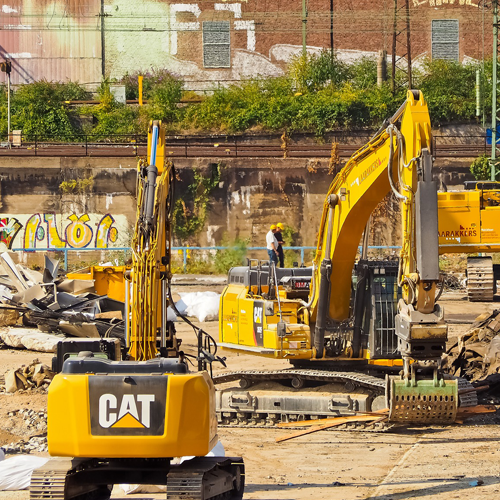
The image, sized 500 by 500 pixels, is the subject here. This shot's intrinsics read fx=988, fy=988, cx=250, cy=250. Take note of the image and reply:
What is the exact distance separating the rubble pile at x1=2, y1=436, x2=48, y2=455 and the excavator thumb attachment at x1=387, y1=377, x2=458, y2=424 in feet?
13.3

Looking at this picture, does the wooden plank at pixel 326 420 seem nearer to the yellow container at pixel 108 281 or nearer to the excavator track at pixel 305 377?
the excavator track at pixel 305 377

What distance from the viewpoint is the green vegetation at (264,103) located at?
4156 cm

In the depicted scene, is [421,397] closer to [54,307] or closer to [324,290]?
[324,290]

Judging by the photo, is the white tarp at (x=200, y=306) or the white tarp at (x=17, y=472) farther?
the white tarp at (x=200, y=306)

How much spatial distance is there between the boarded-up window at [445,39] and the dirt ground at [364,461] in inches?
1479

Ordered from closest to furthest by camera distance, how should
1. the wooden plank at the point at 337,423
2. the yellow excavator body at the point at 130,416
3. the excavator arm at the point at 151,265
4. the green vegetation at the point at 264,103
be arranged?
1. the yellow excavator body at the point at 130,416
2. the excavator arm at the point at 151,265
3. the wooden plank at the point at 337,423
4. the green vegetation at the point at 264,103

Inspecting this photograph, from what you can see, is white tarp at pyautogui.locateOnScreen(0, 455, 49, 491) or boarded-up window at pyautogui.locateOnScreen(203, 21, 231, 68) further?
boarded-up window at pyautogui.locateOnScreen(203, 21, 231, 68)

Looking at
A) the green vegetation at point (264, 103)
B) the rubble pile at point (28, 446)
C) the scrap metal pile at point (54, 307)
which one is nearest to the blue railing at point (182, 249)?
the scrap metal pile at point (54, 307)

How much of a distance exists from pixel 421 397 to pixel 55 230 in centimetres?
2399

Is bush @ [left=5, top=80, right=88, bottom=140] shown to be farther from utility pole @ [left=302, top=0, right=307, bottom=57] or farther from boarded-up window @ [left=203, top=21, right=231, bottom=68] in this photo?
utility pole @ [left=302, top=0, right=307, bottom=57]

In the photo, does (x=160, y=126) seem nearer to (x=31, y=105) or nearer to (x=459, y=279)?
(x=459, y=279)

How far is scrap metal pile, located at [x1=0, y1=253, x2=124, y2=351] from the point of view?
18.9m

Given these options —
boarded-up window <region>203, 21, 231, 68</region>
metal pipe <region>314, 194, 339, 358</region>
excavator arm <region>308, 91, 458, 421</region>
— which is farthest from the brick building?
excavator arm <region>308, 91, 458, 421</region>

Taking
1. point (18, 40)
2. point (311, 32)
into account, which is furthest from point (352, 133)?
point (18, 40)
